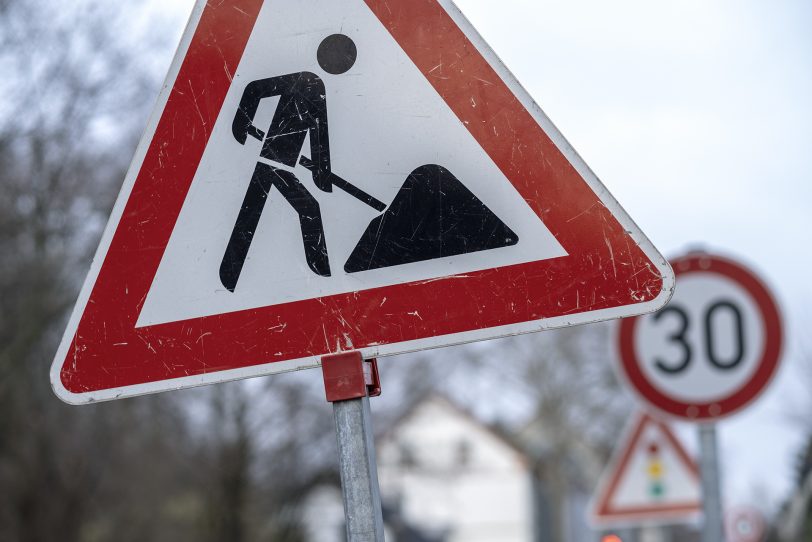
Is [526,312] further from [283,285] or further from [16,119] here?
[16,119]

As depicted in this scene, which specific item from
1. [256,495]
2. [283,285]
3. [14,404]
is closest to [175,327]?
[283,285]

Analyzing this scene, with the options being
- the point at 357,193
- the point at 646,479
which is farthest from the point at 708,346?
the point at 357,193

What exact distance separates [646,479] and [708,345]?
8.03 ft

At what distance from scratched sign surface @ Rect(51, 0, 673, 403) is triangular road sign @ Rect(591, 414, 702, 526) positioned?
5463mm

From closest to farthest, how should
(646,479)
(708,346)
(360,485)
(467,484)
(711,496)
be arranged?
(360,485), (711,496), (708,346), (646,479), (467,484)

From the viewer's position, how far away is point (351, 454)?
7.55 ft

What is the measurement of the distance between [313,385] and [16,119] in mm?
16415

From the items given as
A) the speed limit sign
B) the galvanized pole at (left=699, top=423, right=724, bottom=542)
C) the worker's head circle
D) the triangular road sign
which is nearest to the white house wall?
the triangular road sign

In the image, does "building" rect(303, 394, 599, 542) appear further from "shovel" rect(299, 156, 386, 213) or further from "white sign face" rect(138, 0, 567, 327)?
→ "shovel" rect(299, 156, 386, 213)

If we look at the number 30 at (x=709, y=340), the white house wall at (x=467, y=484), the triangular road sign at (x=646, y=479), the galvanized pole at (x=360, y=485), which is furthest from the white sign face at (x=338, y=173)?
the white house wall at (x=467, y=484)

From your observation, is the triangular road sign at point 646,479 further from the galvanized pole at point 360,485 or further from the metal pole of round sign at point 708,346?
the galvanized pole at point 360,485

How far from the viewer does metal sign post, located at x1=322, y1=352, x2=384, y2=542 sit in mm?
2277

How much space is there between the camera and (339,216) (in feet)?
8.05

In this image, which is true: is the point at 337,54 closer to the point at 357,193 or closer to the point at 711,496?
the point at 357,193
